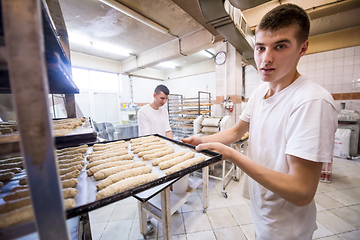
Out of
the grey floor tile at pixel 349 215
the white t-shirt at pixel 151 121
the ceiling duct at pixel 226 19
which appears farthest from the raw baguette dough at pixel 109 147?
the grey floor tile at pixel 349 215

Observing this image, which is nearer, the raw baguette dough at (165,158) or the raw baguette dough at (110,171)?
the raw baguette dough at (110,171)

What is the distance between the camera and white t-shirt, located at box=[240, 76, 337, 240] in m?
0.68

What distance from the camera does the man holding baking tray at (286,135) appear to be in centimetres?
69

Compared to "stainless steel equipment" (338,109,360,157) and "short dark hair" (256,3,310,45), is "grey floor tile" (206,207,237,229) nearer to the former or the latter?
"short dark hair" (256,3,310,45)

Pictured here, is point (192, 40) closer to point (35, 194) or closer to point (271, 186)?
point (271, 186)

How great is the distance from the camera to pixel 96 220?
2223mm

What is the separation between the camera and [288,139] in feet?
2.68

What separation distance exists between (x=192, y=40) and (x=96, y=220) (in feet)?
16.2

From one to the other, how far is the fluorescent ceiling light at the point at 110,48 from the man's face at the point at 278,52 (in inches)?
217

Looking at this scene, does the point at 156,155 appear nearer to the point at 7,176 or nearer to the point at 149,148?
the point at 149,148

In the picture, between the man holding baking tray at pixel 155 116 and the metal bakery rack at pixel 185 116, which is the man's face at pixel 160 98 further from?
the metal bakery rack at pixel 185 116

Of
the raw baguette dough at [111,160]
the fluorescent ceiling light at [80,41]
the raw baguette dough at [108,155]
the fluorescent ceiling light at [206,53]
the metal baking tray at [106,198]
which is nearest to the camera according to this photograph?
the metal baking tray at [106,198]

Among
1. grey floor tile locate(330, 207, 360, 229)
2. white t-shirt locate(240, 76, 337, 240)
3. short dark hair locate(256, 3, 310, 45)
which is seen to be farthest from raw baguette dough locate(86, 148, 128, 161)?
grey floor tile locate(330, 207, 360, 229)

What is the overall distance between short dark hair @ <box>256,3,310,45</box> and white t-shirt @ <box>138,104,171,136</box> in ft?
6.86
